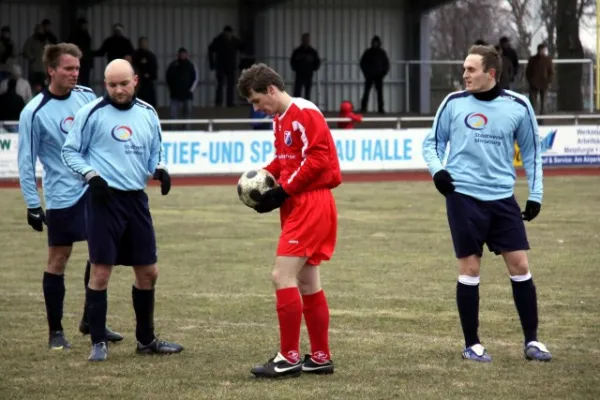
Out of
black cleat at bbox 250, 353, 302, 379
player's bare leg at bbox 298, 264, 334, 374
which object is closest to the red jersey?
player's bare leg at bbox 298, 264, 334, 374

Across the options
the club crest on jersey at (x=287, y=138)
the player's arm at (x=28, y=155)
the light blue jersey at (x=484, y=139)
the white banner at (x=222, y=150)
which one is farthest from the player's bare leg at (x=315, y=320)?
the white banner at (x=222, y=150)

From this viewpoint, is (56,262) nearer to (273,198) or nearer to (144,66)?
(273,198)

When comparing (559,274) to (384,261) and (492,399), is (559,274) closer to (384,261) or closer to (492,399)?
(384,261)

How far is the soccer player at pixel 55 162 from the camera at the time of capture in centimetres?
863

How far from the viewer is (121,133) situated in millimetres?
8188

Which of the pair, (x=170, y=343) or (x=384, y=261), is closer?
(x=170, y=343)

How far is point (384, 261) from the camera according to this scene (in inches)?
540

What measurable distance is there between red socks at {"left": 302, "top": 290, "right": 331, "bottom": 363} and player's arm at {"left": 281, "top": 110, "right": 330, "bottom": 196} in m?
0.70

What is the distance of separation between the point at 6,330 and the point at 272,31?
32.2 m

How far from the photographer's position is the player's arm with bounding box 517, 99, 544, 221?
26.9 ft

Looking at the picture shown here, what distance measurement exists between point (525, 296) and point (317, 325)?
137 centimetres

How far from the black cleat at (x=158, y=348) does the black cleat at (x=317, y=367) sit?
111 centimetres

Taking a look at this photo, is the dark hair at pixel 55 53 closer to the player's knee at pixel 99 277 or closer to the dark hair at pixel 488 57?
the player's knee at pixel 99 277

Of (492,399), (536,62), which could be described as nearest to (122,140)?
(492,399)
